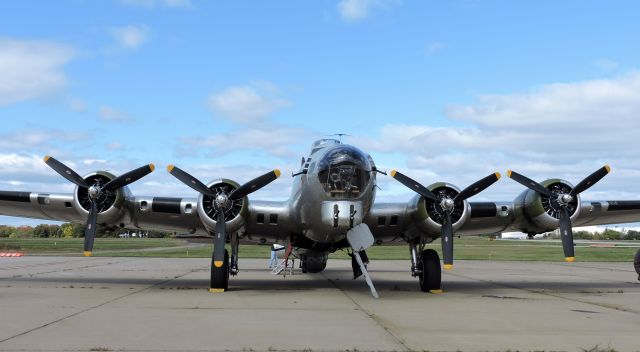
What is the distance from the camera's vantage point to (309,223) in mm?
15227

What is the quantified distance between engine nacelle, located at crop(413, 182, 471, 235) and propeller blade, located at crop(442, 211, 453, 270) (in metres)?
0.21

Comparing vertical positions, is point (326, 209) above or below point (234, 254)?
above

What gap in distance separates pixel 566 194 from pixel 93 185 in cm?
1333

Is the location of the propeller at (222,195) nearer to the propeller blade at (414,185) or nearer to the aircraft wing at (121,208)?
the aircraft wing at (121,208)

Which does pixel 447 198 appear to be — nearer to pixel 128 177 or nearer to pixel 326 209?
pixel 326 209

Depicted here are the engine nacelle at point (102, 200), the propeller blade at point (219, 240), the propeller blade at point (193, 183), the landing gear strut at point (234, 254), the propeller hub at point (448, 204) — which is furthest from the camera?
the landing gear strut at point (234, 254)

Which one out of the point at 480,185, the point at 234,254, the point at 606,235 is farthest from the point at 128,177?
the point at 606,235

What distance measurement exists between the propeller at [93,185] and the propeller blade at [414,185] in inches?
271

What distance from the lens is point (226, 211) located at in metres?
15.6

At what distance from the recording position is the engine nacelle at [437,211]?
51.8 ft

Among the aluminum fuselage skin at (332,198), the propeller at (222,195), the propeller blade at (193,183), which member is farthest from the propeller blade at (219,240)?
the aluminum fuselage skin at (332,198)

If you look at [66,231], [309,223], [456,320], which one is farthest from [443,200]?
[66,231]

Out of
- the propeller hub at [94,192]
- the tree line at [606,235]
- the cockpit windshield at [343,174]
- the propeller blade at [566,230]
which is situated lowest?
the tree line at [606,235]

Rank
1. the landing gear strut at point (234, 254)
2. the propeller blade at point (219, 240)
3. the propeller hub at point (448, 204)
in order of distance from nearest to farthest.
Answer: the propeller blade at point (219, 240), the propeller hub at point (448, 204), the landing gear strut at point (234, 254)
